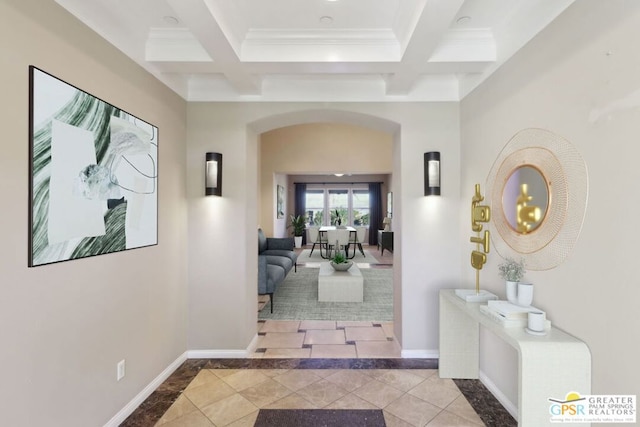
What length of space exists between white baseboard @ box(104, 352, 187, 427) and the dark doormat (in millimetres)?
972

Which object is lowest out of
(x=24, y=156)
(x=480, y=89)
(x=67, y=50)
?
(x=24, y=156)

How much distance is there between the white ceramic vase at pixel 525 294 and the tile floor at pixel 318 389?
3.05 ft

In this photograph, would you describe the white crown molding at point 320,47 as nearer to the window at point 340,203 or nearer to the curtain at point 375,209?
the curtain at point 375,209

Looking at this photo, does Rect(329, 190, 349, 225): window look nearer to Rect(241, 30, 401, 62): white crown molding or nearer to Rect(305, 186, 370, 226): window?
Rect(305, 186, 370, 226): window

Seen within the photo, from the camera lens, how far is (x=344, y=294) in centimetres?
468

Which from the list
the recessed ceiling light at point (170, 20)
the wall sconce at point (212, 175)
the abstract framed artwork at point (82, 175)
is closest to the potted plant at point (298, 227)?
the wall sconce at point (212, 175)

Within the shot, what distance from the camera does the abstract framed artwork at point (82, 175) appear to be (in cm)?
151

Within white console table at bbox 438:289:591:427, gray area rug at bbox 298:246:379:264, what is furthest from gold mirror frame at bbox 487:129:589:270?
gray area rug at bbox 298:246:379:264

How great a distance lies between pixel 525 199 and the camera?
2.01 metres

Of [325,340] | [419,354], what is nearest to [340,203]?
[325,340]

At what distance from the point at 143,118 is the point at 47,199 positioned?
1.06m

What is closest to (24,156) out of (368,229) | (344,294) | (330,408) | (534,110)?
(330,408)

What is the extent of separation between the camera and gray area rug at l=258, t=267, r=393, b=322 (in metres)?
4.13

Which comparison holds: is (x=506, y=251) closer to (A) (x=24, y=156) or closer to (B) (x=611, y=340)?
(B) (x=611, y=340)
